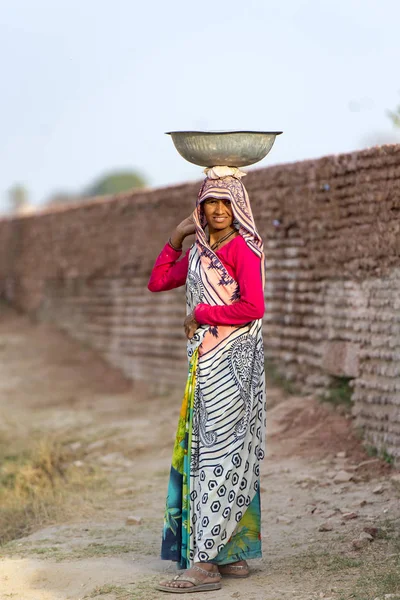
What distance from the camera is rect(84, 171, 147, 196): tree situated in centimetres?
4797

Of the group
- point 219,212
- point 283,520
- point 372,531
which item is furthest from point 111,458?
point 219,212

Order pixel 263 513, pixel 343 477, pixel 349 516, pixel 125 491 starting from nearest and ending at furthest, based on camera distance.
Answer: pixel 349 516
pixel 263 513
pixel 343 477
pixel 125 491

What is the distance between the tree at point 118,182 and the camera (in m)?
48.0

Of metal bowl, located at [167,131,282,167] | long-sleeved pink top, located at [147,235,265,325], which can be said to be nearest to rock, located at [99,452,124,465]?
Answer: long-sleeved pink top, located at [147,235,265,325]

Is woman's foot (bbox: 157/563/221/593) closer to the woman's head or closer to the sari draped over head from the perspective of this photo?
the sari draped over head

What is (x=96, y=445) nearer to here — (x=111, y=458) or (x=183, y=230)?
(x=111, y=458)

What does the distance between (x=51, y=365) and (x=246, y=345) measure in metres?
7.88

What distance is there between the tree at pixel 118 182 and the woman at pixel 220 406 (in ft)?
144

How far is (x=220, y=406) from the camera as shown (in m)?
4.20

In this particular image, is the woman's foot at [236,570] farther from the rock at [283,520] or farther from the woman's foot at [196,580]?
the rock at [283,520]

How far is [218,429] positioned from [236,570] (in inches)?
26.4

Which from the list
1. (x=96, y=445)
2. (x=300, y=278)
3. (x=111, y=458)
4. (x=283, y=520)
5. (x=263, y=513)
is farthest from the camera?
(x=96, y=445)

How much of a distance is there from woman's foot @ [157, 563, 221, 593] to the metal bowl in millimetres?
1788

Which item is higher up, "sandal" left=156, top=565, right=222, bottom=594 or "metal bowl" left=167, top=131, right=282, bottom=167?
"metal bowl" left=167, top=131, right=282, bottom=167
